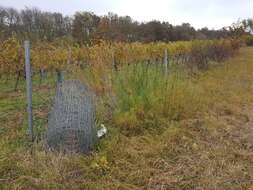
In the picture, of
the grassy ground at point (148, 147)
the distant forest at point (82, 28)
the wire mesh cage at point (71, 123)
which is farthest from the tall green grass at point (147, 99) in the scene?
the distant forest at point (82, 28)

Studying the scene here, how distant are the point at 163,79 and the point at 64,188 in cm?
241

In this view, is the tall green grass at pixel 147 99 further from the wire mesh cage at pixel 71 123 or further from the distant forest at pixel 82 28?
the distant forest at pixel 82 28

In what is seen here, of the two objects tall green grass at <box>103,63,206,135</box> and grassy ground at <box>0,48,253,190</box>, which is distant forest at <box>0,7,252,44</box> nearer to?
tall green grass at <box>103,63,206,135</box>

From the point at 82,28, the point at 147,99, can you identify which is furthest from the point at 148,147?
the point at 82,28

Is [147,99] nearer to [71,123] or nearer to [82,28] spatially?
[71,123]

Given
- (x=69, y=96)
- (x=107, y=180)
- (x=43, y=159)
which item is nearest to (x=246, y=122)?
(x=107, y=180)

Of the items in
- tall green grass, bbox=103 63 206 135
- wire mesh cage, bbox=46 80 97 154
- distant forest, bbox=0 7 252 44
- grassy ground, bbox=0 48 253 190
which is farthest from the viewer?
distant forest, bbox=0 7 252 44

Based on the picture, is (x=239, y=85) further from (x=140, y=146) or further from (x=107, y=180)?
(x=107, y=180)

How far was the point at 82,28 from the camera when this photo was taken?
38.1ft

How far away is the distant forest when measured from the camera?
6.73 meters

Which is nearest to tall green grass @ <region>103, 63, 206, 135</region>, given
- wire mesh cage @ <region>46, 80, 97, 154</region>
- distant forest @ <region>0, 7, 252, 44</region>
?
wire mesh cage @ <region>46, 80, 97, 154</region>

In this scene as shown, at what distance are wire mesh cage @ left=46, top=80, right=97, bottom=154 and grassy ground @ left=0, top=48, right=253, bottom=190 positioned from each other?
0.39 ft

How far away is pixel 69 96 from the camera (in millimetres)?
2229

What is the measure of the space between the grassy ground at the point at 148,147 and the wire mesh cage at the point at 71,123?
0.39ft
